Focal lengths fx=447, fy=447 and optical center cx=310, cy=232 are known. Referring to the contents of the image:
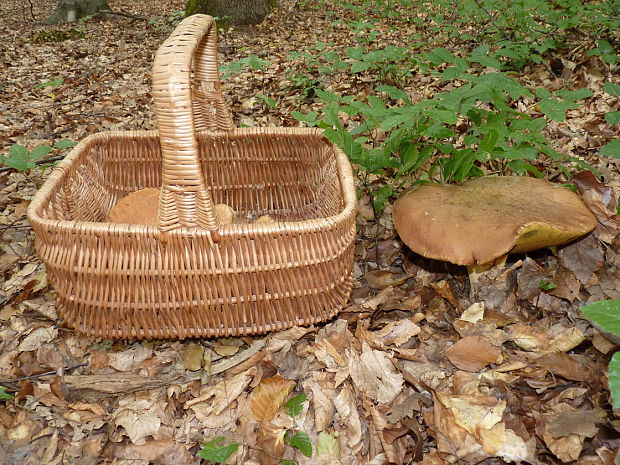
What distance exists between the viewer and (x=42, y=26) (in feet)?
27.5

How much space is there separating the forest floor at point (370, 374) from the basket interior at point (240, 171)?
391 millimetres

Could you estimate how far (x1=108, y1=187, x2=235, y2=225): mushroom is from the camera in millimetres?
2178

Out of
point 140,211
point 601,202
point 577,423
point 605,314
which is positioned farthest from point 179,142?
point 601,202

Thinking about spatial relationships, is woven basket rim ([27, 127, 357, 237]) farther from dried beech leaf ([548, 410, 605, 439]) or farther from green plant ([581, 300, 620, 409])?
dried beech leaf ([548, 410, 605, 439])

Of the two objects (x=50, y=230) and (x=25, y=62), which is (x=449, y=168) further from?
(x=25, y=62)

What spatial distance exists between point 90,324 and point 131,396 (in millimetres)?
346

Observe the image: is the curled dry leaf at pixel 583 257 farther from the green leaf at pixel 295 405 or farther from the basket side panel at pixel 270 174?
the green leaf at pixel 295 405

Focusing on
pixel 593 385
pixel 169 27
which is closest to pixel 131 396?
pixel 593 385

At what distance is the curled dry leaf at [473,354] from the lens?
1667 millimetres

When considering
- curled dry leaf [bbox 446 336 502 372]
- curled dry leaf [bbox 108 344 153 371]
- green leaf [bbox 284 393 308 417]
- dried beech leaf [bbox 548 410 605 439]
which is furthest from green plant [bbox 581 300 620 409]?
curled dry leaf [bbox 108 344 153 371]

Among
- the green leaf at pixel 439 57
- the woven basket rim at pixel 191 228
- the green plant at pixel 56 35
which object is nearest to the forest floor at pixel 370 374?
the woven basket rim at pixel 191 228

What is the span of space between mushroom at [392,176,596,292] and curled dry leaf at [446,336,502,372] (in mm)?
305

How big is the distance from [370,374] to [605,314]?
80 cm

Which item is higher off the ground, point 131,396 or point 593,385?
point 593,385
